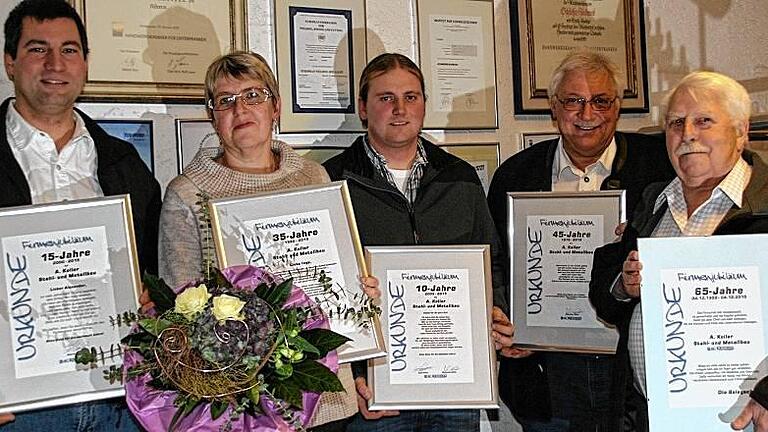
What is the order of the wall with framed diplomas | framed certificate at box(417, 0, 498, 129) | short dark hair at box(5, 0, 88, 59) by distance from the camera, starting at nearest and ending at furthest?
short dark hair at box(5, 0, 88, 59) < the wall with framed diplomas < framed certificate at box(417, 0, 498, 129)

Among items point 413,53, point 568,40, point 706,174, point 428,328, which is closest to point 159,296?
point 428,328

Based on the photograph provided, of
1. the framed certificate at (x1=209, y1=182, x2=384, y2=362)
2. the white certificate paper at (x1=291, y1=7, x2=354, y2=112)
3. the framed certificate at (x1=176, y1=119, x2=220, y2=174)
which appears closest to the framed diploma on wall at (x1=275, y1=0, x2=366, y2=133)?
the white certificate paper at (x1=291, y1=7, x2=354, y2=112)

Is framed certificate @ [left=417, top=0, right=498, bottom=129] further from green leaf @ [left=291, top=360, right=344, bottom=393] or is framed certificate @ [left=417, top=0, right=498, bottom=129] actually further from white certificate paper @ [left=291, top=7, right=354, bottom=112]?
green leaf @ [left=291, top=360, right=344, bottom=393]

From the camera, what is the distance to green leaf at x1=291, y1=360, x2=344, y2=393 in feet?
6.46

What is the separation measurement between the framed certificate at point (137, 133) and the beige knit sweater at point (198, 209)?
606 millimetres

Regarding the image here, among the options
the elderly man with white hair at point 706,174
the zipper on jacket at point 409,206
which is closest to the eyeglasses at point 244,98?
the zipper on jacket at point 409,206

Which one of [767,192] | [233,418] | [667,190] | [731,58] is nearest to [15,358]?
[233,418]

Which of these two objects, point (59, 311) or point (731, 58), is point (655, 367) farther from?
point (731, 58)

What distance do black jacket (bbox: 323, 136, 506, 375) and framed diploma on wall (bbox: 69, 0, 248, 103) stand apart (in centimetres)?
68

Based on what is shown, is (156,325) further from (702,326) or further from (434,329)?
(702,326)

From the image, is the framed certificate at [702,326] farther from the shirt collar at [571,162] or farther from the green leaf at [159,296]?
the green leaf at [159,296]

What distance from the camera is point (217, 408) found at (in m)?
1.91

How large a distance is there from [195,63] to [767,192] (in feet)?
6.79

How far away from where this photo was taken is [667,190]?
2674 millimetres
